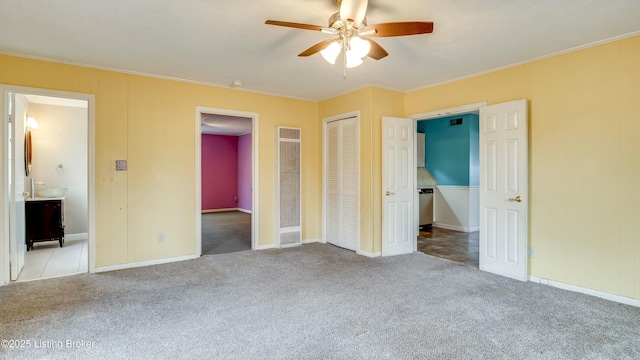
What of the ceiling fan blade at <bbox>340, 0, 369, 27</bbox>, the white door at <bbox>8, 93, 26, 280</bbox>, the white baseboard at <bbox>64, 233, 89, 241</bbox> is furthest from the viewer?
the white baseboard at <bbox>64, 233, 89, 241</bbox>

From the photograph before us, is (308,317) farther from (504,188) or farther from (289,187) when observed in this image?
(289,187)

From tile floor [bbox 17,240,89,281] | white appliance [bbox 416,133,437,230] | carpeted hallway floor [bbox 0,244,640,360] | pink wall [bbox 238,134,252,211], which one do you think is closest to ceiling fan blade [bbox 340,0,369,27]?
carpeted hallway floor [bbox 0,244,640,360]

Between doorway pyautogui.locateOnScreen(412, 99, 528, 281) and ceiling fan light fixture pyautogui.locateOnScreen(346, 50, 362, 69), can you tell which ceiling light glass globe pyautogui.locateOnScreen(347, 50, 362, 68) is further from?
doorway pyautogui.locateOnScreen(412, 99, 528, 281)

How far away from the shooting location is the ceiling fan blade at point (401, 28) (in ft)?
7.23

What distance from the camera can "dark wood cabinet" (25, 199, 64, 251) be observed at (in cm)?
477

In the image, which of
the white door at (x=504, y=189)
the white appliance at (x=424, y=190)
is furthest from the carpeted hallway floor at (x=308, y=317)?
the white appliance at (x=424, y=190)

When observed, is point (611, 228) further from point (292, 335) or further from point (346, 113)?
point (346, 113)

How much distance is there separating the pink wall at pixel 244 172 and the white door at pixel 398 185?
558 cm

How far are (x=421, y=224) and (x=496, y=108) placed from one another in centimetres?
344

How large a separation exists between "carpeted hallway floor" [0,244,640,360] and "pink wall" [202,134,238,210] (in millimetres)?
5884

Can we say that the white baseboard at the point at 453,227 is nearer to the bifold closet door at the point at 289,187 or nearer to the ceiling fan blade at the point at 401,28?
the bifold closet door at the point at 289,187

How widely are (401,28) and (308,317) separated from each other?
7.57 feet

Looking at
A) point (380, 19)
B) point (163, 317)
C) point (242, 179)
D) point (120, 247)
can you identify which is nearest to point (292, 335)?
point (163, 317)

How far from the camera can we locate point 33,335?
7.62 feet
